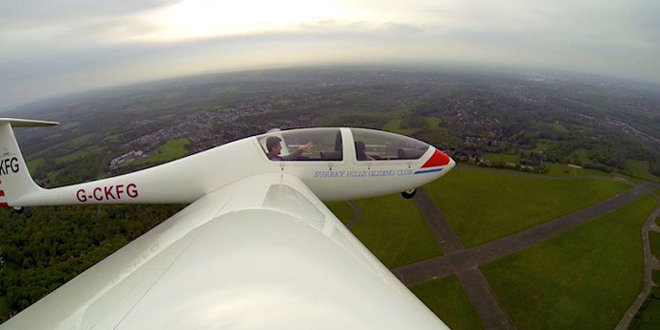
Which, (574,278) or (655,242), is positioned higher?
(574,278)

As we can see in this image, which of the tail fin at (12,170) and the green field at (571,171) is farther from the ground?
the tail fin at (12,170)

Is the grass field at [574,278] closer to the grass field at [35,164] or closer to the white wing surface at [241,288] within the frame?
the white wing surface at [241,288]

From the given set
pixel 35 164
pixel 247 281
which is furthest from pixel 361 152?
pixel 35 164

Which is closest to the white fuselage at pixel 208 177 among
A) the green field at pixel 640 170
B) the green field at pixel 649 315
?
the green field at pixel 649 315

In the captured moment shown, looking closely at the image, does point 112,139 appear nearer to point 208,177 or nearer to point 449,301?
point 208,177

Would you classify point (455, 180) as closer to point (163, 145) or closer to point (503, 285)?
point (503, 285)

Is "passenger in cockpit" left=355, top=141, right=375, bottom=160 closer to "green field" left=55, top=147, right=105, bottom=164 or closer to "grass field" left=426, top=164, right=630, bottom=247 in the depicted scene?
"grass field" left=426, top=164, right=630, bottom=247
